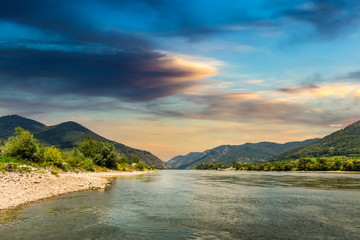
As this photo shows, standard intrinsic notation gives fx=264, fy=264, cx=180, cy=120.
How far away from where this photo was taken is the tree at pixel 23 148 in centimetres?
8956

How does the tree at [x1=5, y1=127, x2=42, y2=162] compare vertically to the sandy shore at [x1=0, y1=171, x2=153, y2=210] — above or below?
above

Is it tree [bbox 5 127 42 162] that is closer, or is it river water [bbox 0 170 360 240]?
river water [bbox 0 170 360 240]

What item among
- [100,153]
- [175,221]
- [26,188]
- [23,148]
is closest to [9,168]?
[26,188]

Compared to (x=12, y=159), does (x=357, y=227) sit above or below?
below

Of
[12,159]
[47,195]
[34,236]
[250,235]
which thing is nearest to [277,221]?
[250,235]

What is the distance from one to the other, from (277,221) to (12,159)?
81.5 meters

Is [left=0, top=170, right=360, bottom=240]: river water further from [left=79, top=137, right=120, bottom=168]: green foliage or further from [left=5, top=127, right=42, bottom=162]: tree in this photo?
[left=79, top=137, right=120, bottom=168]: green foliage

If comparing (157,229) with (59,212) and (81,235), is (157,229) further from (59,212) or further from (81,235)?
(59,212)

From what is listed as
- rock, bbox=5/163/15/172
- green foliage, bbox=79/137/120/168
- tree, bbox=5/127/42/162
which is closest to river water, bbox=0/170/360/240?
rock, bbox=5/163/15/172

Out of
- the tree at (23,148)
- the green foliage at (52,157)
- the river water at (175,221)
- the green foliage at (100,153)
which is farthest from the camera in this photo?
the green foliage at (100,153)

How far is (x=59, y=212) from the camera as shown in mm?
34531

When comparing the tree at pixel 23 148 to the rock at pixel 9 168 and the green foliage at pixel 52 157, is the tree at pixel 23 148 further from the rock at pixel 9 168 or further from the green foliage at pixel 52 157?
the rock at pixel 9 168

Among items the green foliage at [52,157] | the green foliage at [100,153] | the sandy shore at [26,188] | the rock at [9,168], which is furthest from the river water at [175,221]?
the green foliage at [100,153]

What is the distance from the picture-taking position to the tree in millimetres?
89562
